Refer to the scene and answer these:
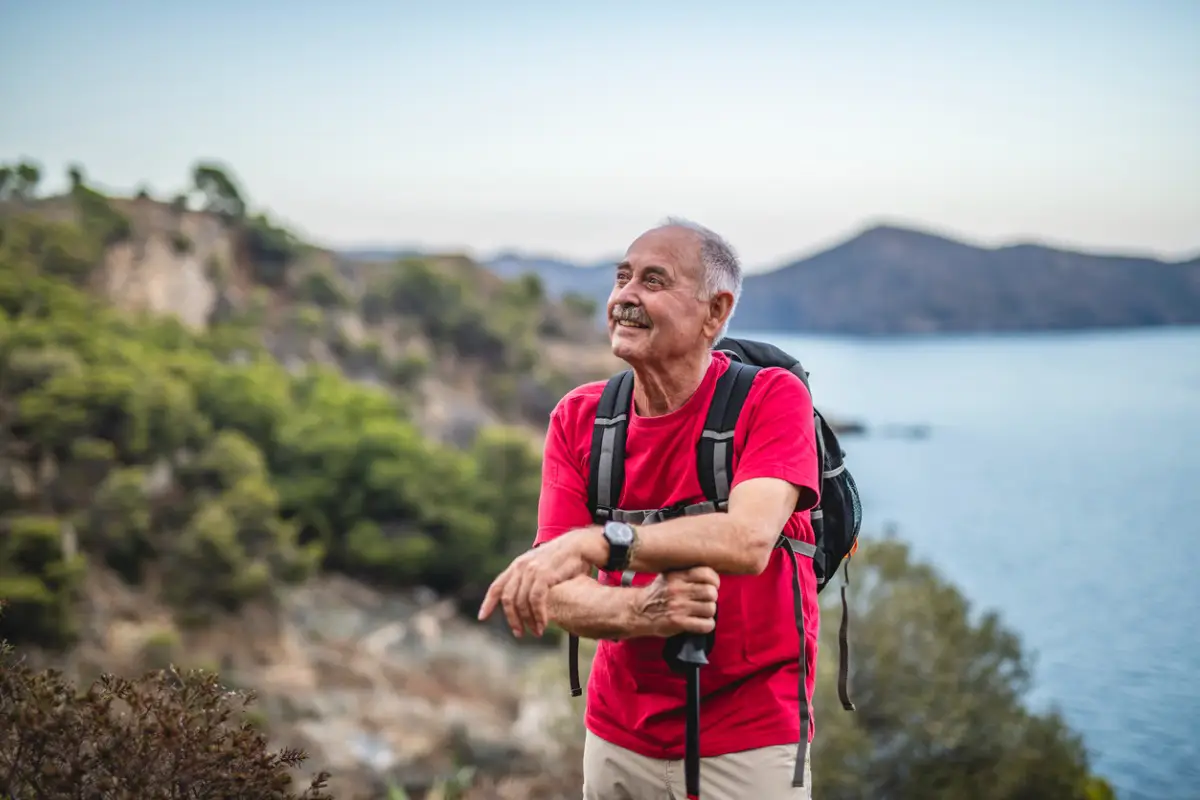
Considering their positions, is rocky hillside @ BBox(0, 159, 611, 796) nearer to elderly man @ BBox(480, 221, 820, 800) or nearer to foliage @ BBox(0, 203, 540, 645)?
foliage @ BBox(0, 203, 540, 645)

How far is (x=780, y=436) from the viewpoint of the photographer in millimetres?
2717

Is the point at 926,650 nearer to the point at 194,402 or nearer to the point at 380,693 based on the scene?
the point at 380,693

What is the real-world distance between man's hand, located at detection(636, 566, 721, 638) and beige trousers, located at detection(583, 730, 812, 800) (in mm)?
437

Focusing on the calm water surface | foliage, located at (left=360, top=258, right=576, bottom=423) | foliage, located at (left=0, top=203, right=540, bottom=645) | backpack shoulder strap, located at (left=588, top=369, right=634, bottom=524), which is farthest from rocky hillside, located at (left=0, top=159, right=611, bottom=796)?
backpack shoulder strap, located at (left=588, top=369, right=634, bottom=524)

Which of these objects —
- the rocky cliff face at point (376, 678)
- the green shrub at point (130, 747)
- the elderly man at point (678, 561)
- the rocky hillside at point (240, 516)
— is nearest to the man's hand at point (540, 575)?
Answer: the elderly man at point (678, 561)

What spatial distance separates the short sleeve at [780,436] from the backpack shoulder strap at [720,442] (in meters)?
0.03

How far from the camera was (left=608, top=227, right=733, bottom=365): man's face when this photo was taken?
9.30 ft

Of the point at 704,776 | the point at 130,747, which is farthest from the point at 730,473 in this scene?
the point at 130,747

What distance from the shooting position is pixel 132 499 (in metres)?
36.0

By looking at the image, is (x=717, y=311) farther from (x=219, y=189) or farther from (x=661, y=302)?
(x=219, y=189)

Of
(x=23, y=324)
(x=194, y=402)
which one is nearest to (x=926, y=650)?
(x=194, y=402)

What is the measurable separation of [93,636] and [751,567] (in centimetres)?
3368

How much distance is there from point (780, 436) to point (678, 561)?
1.42 feet

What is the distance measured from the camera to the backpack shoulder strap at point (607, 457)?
9.38 ft
